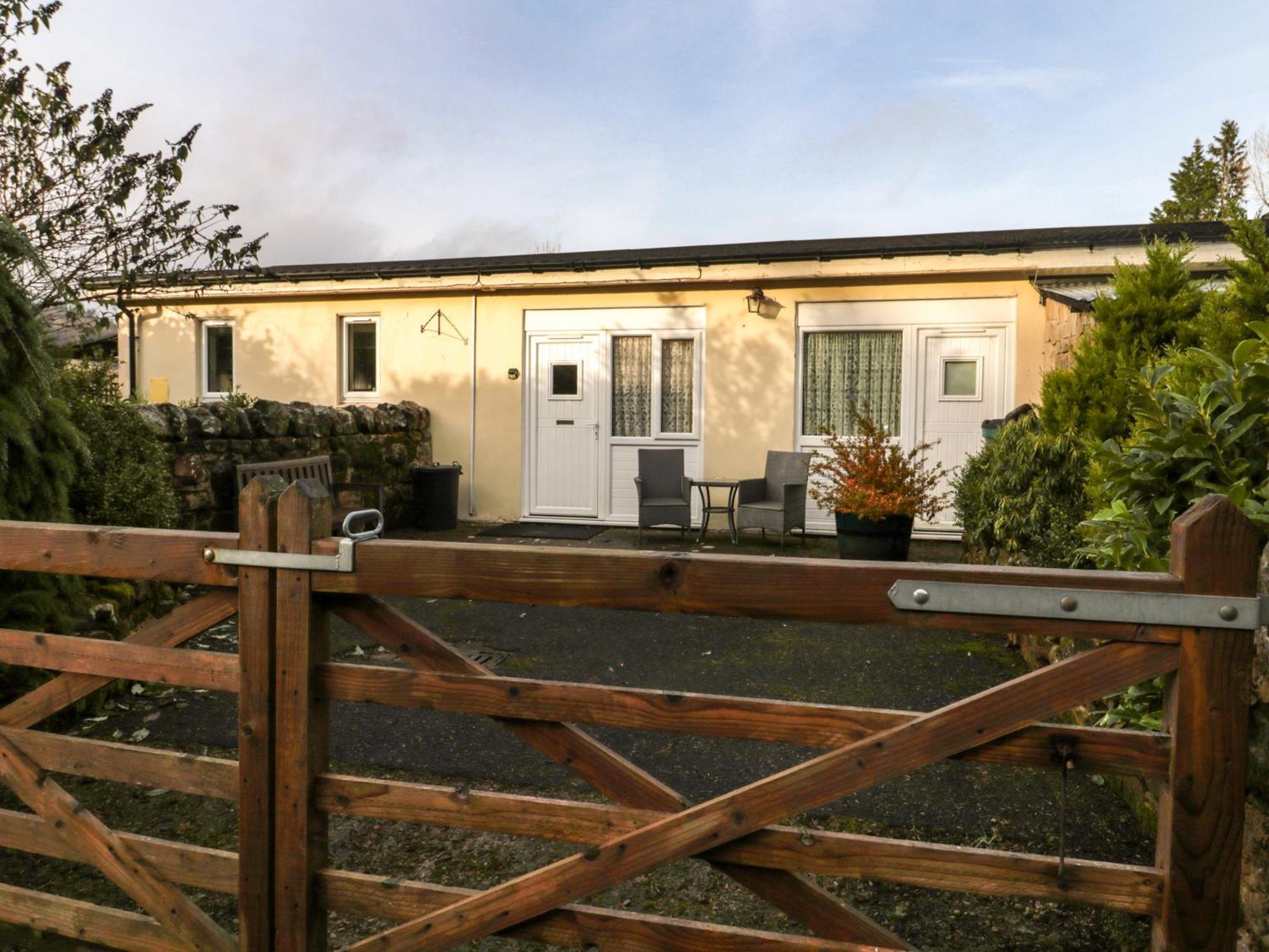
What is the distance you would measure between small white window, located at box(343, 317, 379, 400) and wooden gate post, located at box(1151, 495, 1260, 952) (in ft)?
36.2

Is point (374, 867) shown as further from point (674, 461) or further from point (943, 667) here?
point (674, 461)

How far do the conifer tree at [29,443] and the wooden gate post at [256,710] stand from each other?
7.99ft

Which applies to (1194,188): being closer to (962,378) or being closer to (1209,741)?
(962,378)

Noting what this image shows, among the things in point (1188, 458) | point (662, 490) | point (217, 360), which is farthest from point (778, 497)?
point (217, 360)

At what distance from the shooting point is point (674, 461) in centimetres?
970

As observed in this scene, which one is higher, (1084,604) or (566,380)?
(566,380)

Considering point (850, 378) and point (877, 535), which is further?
point (850, 378)

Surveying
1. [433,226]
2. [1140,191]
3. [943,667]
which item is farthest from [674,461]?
[433,226]

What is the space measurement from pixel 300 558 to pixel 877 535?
21.1ft

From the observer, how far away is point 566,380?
10.8m

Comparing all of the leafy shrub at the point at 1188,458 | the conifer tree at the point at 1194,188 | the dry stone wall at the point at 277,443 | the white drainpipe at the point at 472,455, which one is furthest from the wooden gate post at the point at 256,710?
the conifer tree at the point at 1194,188

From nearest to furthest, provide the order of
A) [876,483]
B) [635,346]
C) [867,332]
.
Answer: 1. [876,483]
2. [867,332]
3. [635,346]

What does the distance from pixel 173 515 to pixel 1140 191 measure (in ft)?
141

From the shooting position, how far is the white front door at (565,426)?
10.6 meters
